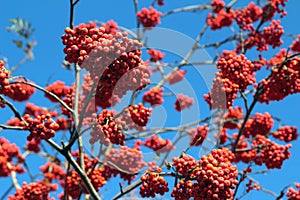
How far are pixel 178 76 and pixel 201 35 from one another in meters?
A: 1.08

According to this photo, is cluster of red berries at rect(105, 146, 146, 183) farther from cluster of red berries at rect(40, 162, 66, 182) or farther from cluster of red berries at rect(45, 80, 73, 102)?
cluster of red berries at rect(40, 162, 66, 182)

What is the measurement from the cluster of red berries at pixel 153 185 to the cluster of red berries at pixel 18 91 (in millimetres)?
1377

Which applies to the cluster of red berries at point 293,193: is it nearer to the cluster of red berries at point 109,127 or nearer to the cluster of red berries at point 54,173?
the cluster of red berries at point 109,127

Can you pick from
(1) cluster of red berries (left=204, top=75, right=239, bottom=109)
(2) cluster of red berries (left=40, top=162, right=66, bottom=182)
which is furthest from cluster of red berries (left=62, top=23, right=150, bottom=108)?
(2) cluster of red berries (left=40, top=162, right=66, bottom=182)

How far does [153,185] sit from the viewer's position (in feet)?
12.5

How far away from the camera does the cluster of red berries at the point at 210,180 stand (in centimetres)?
323

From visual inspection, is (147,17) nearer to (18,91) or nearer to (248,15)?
(248,15)

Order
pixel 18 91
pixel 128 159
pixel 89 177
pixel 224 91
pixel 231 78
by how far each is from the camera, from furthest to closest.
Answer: pixel 18 91
pixel 128 159
pixel 89 177
pixel 231 78
pixel 224 91

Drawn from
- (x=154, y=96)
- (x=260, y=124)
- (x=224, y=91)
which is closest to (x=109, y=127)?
(x=224, y=91)

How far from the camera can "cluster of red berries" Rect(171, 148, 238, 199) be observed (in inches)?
127

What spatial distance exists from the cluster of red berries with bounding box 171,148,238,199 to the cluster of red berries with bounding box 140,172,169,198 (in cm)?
26

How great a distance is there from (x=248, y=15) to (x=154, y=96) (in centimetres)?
244

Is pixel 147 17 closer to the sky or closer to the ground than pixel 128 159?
closer to the sky

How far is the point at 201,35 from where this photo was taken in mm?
10148
